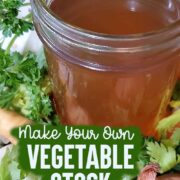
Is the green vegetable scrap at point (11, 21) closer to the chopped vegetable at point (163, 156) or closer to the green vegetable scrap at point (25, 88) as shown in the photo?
the green vegetable scrap at point (25, 88)

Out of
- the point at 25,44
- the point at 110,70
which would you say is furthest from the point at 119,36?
the point at 25,44

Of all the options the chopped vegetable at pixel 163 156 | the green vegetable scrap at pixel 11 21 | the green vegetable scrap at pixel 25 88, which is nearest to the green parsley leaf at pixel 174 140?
the chopped vegetable at pixel 163 156

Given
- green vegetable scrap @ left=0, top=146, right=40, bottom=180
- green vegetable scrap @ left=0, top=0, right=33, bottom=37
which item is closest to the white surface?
green vegetable scrap @ left=0, top=0, right=33, bottom=37

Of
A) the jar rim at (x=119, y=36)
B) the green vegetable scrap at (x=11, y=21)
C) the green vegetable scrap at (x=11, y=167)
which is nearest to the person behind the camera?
the jar rim at (x=119, y=36)

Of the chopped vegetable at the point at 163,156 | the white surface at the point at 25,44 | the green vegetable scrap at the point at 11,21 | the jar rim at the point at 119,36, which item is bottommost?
the chopped vegetable at the point at 163,156

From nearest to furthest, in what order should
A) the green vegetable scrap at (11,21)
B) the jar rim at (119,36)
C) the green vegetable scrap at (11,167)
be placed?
the jar rim at (119,36) < the green vegetable scrap at (11,167) < the green vegetable scrap at (11,21)

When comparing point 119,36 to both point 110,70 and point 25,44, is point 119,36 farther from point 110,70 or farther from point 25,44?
point 25,44

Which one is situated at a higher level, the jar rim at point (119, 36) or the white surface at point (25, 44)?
the jar rim at point (119, 36)
